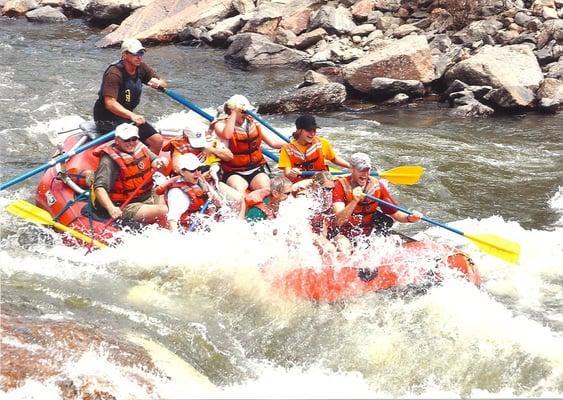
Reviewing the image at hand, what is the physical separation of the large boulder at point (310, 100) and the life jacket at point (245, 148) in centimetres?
526

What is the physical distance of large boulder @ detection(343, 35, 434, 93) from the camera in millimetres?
13500

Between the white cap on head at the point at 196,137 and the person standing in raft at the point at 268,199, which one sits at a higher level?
the white cap on head at the point at 196,137

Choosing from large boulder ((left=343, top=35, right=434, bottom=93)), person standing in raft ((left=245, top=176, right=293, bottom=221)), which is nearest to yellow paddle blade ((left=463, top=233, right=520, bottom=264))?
person standing in raft ((left=245, top=176, right=293, bottom=221))

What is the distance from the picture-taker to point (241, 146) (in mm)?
7512

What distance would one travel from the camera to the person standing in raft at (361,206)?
20.6ft

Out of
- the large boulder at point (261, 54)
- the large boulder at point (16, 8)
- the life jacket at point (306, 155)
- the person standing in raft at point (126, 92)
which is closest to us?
Result: the life jacket at point (306, 155)

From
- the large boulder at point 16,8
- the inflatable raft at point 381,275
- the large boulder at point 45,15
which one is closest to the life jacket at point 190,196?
the inflatable raft at point 381,275

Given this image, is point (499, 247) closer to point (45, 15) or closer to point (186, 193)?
point (186, 193)

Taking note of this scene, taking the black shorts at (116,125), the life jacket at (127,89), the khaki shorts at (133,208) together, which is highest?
the life jacket at (127,89)

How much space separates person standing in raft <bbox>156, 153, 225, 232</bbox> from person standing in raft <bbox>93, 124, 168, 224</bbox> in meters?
0.22

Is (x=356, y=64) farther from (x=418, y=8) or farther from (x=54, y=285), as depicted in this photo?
(x=54, y=285)

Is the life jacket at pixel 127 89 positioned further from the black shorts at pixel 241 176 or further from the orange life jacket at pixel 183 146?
the black shorts at pixel 241 176

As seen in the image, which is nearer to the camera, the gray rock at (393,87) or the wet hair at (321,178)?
the wet hair at (321,178)

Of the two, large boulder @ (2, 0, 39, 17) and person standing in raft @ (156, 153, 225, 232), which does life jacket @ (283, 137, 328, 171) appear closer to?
person standing in raft @ (156, 153, 225, 232)
